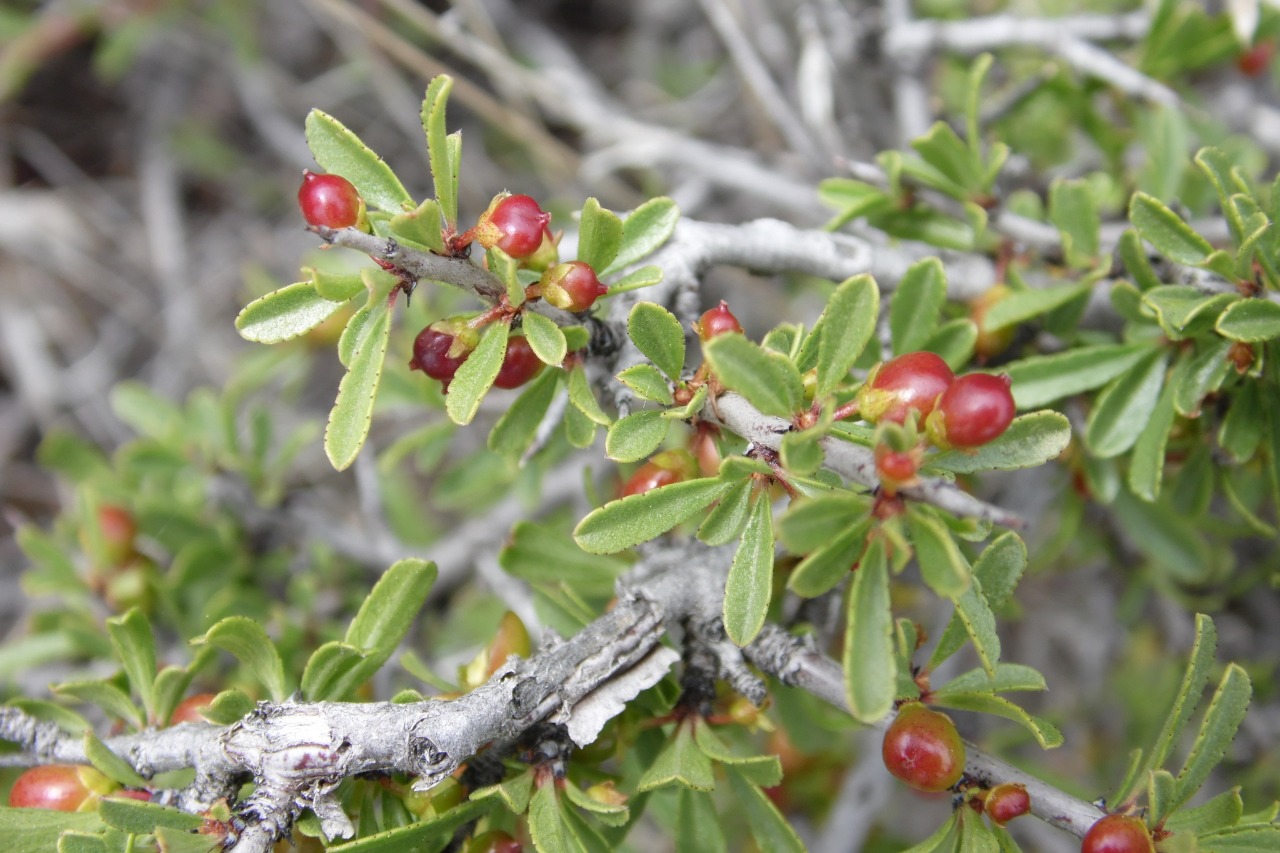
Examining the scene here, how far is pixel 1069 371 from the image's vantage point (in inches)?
73.1

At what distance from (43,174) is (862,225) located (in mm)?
4276

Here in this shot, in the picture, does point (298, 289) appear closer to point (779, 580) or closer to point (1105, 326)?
point (779, 580)

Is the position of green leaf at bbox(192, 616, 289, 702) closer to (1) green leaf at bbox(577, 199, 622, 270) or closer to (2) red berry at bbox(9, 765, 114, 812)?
(2) red berry at bbox(9, 765, 114, 812)

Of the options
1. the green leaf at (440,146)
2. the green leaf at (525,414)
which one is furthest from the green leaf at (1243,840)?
the green leaf at (440,146)

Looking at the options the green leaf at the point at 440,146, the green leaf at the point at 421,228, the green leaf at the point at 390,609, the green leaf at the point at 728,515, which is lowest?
the green leaf at the point at 390,609

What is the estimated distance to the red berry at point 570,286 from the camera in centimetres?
150

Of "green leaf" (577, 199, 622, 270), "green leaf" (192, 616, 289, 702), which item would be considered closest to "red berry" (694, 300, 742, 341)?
"green leaf" (577, 199, 622, 270)

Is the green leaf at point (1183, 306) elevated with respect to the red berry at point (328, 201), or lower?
lower

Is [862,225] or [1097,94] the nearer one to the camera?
[862,225]

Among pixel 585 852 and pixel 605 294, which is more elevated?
pixel 605 294

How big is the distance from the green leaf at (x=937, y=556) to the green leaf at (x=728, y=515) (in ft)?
0.97

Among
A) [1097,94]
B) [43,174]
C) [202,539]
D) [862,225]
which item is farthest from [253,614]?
[43,174]

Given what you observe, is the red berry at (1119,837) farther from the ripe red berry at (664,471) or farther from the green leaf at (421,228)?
the green leaf at (421,228)

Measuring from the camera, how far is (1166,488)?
2.24 m
